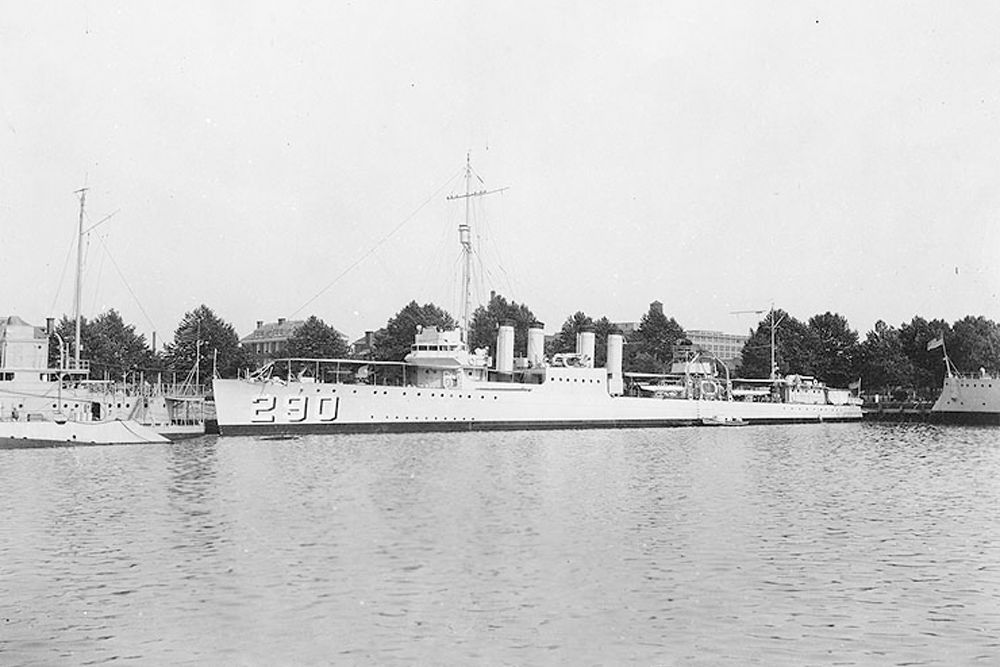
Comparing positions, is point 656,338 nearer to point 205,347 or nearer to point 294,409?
point 205,347

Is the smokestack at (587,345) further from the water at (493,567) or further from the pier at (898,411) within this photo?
the pier at (898,411)

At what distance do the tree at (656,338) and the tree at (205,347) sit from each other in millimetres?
39210

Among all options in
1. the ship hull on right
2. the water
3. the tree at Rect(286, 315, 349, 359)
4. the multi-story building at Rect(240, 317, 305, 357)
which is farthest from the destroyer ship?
the multi-story building at Rect(240, 317, 305, 357)

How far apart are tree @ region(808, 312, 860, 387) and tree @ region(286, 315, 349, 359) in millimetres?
46431

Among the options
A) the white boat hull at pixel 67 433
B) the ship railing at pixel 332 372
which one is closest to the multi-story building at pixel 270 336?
the ship railing at pixel 332 372

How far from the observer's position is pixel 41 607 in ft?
37.5

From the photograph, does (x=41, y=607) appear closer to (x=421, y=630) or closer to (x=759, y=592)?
(x=421, y=630)

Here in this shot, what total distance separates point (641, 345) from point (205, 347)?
44859 millimetres

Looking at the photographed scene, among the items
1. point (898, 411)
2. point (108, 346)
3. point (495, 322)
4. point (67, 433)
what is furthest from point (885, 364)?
point (67, 433)

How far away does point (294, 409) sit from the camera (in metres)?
46.3

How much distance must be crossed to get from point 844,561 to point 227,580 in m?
9.21

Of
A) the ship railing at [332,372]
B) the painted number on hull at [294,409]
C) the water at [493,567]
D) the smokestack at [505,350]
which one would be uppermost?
the smokestack at [505,350]

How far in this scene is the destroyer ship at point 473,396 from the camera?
46.2m

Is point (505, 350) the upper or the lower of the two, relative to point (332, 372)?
upper
